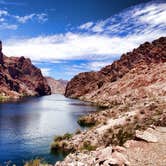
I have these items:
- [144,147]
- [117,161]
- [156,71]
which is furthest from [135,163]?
[156,71]

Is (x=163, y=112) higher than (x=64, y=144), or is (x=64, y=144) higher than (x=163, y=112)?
(x=163, y=112)

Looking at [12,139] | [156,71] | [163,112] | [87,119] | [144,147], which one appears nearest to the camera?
[144,147]

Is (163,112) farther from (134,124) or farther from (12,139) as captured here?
(12,139)

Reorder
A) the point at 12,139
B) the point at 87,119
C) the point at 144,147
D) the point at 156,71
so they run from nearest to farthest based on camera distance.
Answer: the point at 144,147, the point at 12,139, the point at 87,119, the point at 156,71

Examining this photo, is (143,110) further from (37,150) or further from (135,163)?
(135,163)

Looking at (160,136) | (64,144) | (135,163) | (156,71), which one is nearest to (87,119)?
(64,144)

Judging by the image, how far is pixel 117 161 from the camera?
80.6ft

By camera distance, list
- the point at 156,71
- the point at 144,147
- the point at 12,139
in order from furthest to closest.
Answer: the point at 156,71
the point at 12,139
the point at 144,147

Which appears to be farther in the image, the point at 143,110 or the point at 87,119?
the point at 87,119

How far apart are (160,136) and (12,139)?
131 ft

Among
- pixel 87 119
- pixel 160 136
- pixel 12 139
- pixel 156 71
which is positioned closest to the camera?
pixel 160 136

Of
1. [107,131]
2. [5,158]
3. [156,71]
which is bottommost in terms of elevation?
[5,158]

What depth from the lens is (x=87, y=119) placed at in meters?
90.5

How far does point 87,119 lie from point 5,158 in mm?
40438
